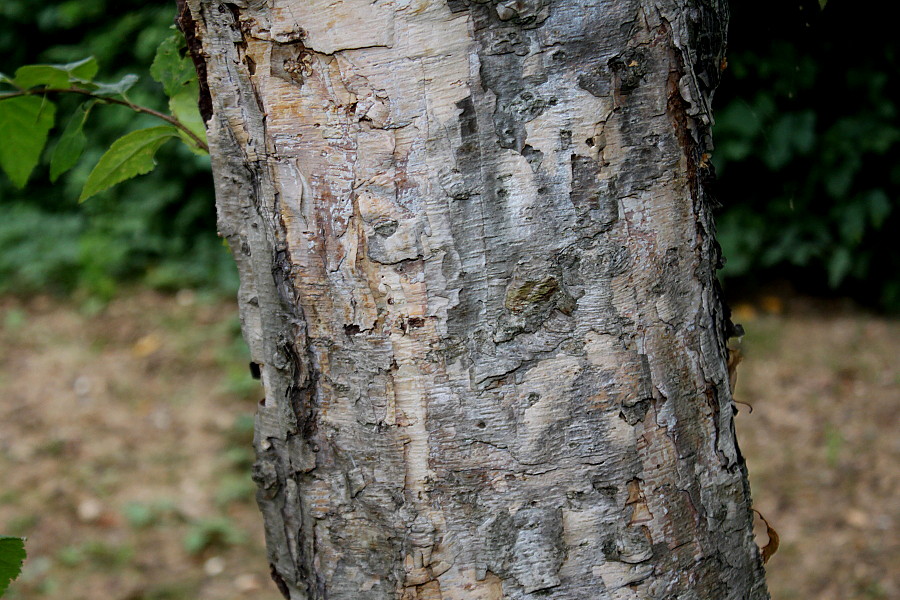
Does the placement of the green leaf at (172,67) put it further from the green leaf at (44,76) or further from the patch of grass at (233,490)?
the patch of grass at (233,490)

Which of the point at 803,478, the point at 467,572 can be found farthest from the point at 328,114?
the point at 803,478

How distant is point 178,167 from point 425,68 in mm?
4712

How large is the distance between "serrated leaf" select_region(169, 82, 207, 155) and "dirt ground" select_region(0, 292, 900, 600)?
2085 mm

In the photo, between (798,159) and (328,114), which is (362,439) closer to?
(328,114)

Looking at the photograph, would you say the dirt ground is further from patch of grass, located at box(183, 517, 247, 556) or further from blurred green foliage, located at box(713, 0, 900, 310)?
blurred green foliage, located at box(713, 0, 900, 310)

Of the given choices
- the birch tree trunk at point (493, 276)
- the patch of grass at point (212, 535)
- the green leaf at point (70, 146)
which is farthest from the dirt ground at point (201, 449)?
the birch tree trunk at point (493, 276)

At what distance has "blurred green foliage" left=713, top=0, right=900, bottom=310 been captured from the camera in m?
3.92

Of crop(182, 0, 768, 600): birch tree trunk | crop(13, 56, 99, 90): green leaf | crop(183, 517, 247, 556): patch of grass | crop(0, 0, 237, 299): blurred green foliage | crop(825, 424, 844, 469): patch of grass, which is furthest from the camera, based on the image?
crop(0, 0, 237, 299): blurred green foliage

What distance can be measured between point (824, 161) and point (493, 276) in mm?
3898

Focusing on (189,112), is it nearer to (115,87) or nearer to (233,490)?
(115,87)

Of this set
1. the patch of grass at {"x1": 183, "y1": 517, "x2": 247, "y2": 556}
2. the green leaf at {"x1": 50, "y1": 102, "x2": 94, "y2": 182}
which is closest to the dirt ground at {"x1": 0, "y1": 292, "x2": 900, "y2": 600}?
the patch of grass at {"x1": 183, "y1": 517, "x2": 247, "y2": 556}

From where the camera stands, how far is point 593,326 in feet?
2.58

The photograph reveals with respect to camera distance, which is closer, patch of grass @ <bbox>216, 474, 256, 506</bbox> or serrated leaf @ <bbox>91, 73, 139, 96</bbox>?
serrated leaf @ <bbox>91, 73, 139, 96</bbox>

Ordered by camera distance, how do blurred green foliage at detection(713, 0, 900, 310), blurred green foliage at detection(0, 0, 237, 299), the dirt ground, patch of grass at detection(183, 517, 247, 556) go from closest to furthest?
the dirt ground → patch of grass at detection(183, 517, 247, 556) → blurred green foliage at detection(713, 0, 900, 310) → blurred green foliage at detection(0, 0, 237, 299)
